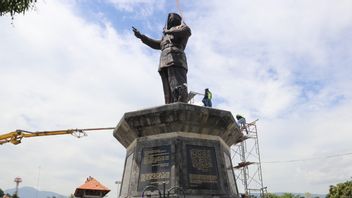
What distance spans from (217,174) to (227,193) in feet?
1.40

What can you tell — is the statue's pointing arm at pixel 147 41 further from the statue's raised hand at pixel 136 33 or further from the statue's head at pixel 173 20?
the statue's head at pixel 173 20

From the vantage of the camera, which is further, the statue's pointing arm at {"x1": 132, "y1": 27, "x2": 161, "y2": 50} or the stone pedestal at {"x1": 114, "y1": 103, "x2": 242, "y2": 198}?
the statue's pointing arm at {"x1": 132, "y1": 27, "x2": 161, "y2": 50}

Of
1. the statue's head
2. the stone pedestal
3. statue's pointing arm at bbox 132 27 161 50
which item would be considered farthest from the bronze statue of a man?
the stone pedestal

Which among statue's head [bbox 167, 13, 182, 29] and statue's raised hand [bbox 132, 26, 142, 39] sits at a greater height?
statue's head [bbox 167, 13, 182, 29]

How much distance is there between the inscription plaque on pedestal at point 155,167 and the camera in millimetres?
7041

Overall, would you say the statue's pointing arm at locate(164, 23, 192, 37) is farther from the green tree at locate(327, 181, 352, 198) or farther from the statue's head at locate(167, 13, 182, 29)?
the green tree at locate(327, 181, 352, 198)

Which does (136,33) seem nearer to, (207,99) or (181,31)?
(181,31)

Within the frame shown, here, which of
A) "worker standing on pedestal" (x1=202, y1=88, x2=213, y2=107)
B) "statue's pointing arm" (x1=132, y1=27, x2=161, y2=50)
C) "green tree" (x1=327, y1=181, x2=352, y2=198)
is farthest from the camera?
"green tree" (x1=327, y1=181, x2=352, y2=198)

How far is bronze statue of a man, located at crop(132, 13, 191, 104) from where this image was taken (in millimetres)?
8539

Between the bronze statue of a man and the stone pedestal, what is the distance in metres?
0.97

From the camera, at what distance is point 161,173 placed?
279 inches

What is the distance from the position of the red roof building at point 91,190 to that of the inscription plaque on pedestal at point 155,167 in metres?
38.7

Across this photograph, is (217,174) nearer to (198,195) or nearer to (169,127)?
(198,195)

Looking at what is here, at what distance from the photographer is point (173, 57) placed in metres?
8.63
